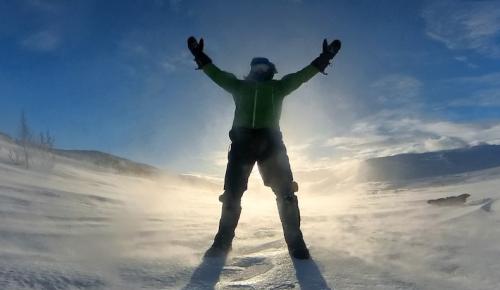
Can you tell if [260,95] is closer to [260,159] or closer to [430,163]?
[260,159]

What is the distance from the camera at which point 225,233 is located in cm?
383

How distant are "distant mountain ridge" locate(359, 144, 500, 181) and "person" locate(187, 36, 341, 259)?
7520 centimetres

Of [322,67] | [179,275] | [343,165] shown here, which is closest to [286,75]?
[322,67]

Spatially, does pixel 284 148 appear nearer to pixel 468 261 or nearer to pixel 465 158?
pixel 468 261

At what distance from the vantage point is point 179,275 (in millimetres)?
2904

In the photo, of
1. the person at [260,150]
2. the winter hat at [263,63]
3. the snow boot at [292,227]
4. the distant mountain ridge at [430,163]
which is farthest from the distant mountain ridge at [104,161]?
the distant mountain ridge at [430,163]

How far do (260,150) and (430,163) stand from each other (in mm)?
91486

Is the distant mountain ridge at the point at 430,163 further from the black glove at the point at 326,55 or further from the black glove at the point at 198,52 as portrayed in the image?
the black glove at the point at 198,52

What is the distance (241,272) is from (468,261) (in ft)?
5.40

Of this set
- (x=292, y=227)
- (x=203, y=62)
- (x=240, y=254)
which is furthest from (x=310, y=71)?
(x=240, y=254)

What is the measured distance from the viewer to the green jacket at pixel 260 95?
13.1 ft

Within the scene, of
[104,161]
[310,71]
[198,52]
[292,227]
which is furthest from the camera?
[104,161]

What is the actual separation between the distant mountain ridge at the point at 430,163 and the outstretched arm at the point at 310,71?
246ft

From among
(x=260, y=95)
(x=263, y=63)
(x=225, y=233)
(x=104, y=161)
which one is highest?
(x=104, y=161)
